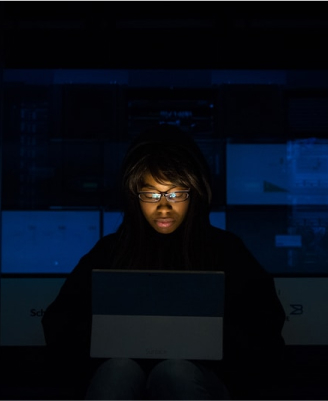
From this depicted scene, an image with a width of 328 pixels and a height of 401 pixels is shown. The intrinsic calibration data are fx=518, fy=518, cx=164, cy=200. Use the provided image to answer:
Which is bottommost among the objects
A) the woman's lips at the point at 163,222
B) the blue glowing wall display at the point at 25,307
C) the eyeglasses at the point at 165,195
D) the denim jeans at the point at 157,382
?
the blue glowing wall display at the point at 25,307

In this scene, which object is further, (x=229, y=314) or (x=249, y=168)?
(x=249, y=168)

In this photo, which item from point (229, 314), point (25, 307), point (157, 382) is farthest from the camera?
point (25, 307)

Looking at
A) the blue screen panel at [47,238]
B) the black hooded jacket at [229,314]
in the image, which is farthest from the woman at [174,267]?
the blue screen panel at [47,238]

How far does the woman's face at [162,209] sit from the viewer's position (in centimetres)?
197

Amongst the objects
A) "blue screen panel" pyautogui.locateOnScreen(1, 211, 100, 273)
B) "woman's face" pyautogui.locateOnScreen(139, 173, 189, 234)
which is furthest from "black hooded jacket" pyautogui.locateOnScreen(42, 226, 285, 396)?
"blue screen panel" pyautogui.locateOnScreen(1, 211, 100, 273)

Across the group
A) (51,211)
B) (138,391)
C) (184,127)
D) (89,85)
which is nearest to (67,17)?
(89,85)

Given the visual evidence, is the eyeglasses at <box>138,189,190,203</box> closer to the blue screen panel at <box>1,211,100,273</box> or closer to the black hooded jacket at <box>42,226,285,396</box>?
the black hooded jacket at <box>42,226,285,396</box>

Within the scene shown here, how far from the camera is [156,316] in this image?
1.70 meters

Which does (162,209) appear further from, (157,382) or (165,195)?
(157,382)

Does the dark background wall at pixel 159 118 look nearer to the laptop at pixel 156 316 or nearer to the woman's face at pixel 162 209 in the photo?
the woman's face at pixel 162 209

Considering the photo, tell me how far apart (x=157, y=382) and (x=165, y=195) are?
2.23ft

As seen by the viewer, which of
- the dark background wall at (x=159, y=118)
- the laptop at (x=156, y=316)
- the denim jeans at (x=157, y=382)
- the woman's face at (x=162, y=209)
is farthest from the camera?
the dark background wall at (x=159, y=118)

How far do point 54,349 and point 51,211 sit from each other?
4.51 ft

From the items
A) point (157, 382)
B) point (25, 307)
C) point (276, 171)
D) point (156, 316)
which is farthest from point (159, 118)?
point (157, 382)
